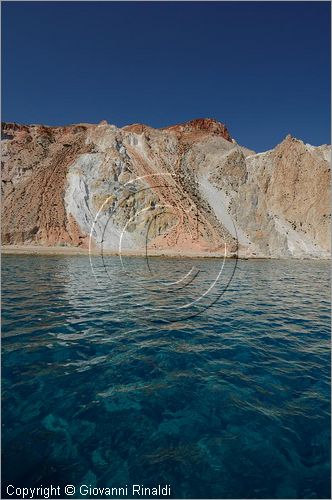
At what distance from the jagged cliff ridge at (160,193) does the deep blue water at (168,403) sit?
51.6 m

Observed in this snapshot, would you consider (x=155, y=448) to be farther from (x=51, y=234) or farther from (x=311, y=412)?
(x=51, y=234)

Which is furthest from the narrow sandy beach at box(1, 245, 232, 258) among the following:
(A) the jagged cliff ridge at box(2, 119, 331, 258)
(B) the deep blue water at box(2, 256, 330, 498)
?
(B) the deep blue water at box(2, 256, 330, 498)

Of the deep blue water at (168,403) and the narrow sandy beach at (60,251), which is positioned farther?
the narrow sandy beach at (60,251)

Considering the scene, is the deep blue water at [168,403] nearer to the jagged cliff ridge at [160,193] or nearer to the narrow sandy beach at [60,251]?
the narrow sandy beach at [60,251]

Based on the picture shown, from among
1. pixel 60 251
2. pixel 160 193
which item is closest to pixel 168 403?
pixel 60 251

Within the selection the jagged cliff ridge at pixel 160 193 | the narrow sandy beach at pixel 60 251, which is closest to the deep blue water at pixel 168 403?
the narrow sandy beach at pixel 60 251

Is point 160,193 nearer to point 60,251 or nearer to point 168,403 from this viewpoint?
point 60,251

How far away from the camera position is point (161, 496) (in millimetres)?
4426

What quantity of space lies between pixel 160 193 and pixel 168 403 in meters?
74.6

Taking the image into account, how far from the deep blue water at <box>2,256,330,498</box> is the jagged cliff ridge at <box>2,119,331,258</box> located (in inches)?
2032

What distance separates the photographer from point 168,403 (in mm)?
6535

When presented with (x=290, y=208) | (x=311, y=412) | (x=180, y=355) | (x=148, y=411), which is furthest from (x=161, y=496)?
(x=290, y=208)

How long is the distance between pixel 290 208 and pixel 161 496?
3821 inches

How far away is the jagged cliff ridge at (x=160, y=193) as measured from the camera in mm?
68750
